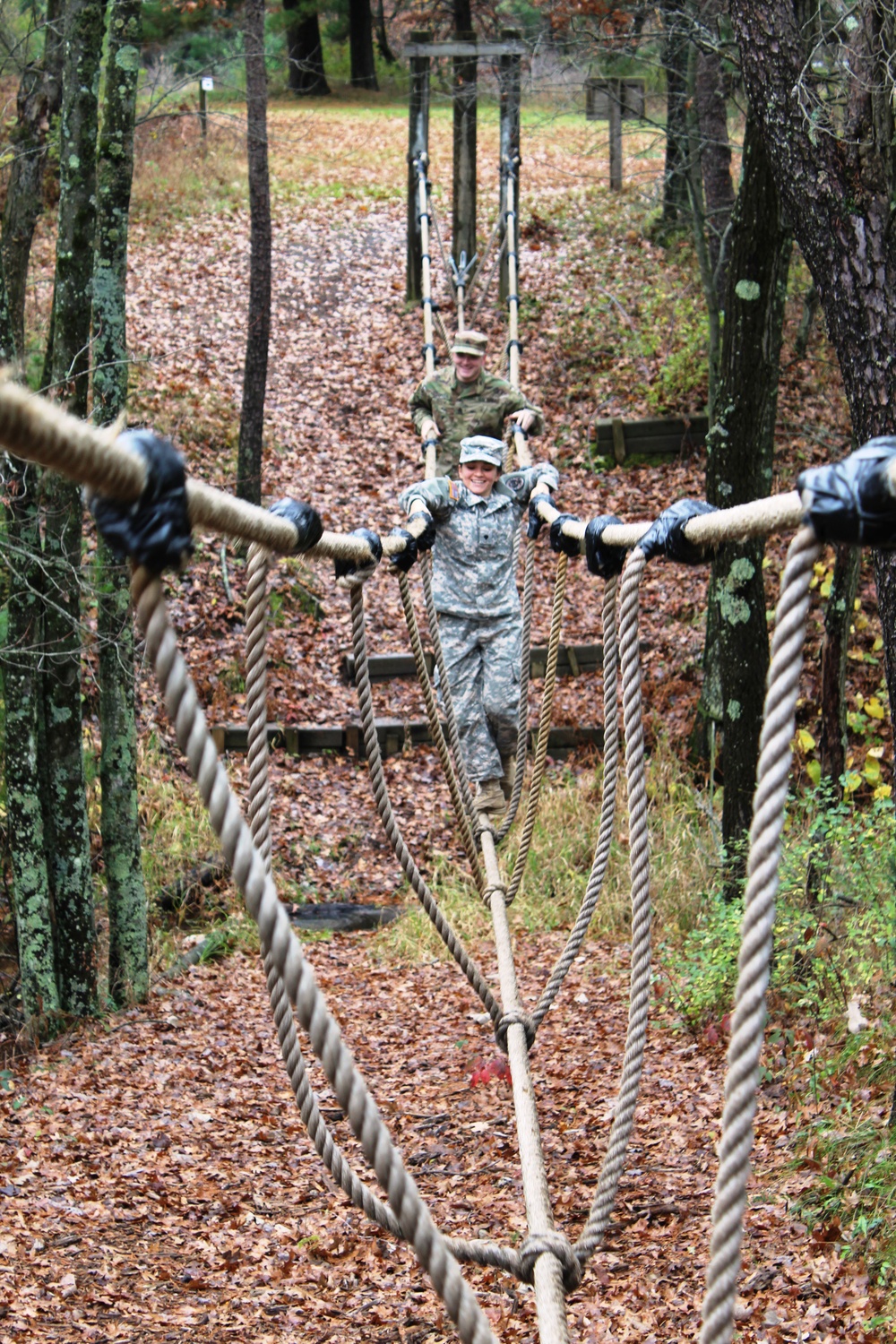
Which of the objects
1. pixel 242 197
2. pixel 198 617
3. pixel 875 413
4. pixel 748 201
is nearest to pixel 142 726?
pixel 198 617

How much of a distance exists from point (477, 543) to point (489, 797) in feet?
3.97

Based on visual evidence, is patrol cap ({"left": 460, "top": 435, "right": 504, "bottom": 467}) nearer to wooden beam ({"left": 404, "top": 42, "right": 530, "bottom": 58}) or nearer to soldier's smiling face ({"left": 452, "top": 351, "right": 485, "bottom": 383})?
soldier's smiling face ({"left": 452, "top": 351, "right": 485, "bottom": 383})

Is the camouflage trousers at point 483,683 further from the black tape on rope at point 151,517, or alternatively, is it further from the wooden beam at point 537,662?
the black tape on rope at point 151,517

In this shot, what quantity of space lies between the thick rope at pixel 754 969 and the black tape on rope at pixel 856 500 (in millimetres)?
76

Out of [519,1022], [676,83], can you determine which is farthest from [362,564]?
[676,83]

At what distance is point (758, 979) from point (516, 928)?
568 cm

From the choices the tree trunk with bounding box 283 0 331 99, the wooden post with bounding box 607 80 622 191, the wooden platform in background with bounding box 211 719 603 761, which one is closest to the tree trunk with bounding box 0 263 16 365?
the wooden platform in background with bounding box 211 719 603 761

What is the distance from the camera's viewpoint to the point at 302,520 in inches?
85.1

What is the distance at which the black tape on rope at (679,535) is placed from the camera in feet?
6.75

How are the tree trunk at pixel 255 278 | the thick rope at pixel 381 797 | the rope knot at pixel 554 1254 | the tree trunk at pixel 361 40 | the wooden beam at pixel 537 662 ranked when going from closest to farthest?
the rope knot at pixel 554 1254 → the thick rope at pixel 381 797 → the wooden beam at pixel 537 662 → the tree trunk at pixel 255 278 → the tree trunk at pixel 361 40

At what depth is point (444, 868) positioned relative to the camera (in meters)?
7.75

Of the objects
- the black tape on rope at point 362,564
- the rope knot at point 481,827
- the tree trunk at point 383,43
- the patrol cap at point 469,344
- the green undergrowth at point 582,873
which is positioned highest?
the tree trunk at point 383,43

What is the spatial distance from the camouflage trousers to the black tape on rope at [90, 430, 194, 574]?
440 centimetres

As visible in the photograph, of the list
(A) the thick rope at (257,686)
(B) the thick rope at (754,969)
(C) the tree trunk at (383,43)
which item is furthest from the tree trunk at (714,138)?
(C) the tree trunk at (383,43)
